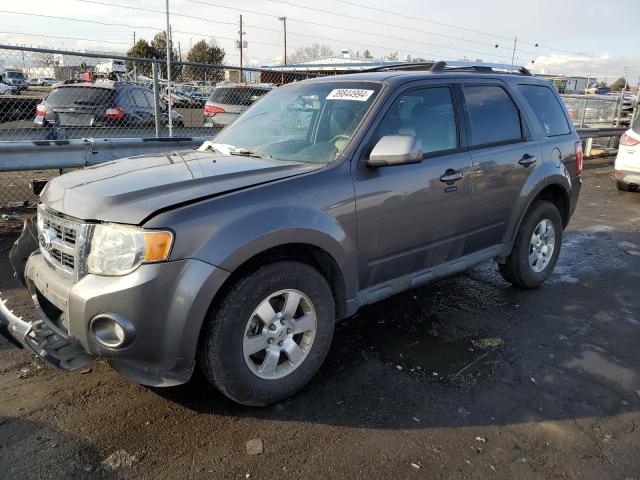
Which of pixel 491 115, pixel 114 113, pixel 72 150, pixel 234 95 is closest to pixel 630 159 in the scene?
pixel 491 115

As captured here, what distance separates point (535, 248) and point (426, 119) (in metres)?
1.91

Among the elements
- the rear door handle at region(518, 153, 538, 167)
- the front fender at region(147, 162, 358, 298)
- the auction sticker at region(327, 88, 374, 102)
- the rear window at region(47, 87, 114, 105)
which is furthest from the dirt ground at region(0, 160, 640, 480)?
the rear window at region(47, 87, 114, 105)

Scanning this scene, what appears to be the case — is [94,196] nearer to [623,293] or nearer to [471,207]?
[471,207]

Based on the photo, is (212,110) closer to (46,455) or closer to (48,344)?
(48,344)

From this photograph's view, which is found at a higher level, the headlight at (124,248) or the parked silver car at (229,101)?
the parked silver car at (229,101)

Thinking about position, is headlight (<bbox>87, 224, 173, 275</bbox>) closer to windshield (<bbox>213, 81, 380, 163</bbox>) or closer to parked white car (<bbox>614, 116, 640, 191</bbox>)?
windshield (<bbox>213, 81, 380, 163</bbox>)

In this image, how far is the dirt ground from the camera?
8.39 feet

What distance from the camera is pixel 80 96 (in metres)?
8.30

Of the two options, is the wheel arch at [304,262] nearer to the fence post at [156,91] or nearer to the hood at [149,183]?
the hood at [149,183]

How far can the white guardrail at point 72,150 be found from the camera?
5711 mm

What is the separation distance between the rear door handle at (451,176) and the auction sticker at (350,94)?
0.78 metres

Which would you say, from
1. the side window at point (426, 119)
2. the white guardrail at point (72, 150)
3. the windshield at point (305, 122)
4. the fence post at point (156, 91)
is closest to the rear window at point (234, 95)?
the fence post at point (156, 91)

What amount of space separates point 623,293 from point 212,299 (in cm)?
413

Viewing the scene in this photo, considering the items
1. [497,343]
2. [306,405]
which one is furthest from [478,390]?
[306,405]
